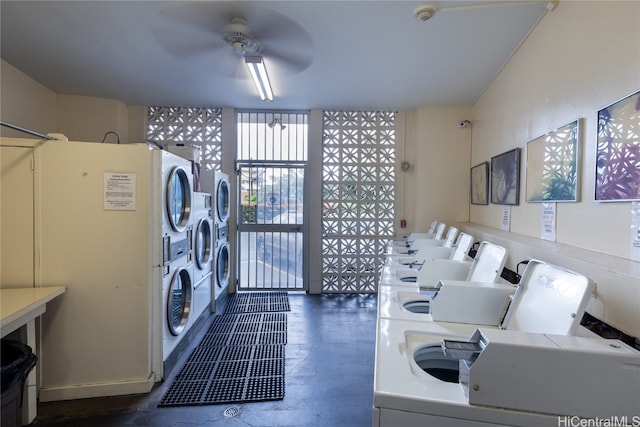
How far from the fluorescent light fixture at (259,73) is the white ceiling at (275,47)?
136 mm

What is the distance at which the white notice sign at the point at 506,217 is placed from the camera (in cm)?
289

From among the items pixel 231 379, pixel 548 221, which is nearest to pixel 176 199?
pixel 231 379

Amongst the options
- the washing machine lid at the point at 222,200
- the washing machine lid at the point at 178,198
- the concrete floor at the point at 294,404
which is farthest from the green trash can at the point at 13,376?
the washing machine lid at the point at 222,200

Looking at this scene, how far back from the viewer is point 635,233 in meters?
1.39

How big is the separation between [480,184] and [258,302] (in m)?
3.42

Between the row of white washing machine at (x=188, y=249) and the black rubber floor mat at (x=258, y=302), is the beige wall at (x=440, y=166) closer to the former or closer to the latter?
the black rubber floor mat at (x=258, y=302)

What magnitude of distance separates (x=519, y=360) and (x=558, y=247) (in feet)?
4.25

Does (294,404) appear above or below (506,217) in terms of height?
below

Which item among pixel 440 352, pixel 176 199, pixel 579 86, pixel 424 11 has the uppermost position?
pixel 424 11

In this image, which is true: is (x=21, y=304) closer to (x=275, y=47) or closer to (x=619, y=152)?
(x=275, y=47)

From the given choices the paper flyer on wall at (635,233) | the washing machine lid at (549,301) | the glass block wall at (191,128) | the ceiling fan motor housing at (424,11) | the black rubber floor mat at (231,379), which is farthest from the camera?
the glass block wall at (191,128)

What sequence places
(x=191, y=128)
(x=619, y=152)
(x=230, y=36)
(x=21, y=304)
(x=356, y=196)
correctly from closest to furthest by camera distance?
(x=619, y=152) < (x=21, y=304) < (x=230, y=36) < (x=191, y=128) < (x=356, y=196)

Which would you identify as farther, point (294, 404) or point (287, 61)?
point (287, 61)

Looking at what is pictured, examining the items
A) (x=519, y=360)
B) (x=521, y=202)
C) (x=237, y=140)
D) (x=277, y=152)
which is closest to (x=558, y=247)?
(x=521, y=202)
